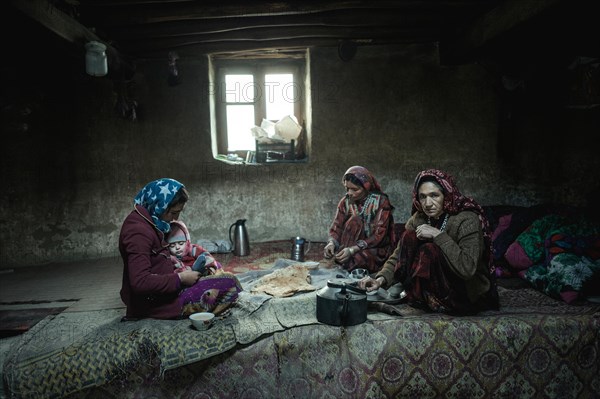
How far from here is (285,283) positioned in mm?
3494

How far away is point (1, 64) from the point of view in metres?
4.71

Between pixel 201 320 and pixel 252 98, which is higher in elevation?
pixel 252 98

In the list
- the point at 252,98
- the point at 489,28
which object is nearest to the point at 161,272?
the point at 252,98

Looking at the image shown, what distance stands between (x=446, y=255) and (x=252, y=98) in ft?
13.1

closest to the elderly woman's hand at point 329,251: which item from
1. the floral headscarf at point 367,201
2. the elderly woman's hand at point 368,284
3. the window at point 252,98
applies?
the floral headscarf at point 367,201

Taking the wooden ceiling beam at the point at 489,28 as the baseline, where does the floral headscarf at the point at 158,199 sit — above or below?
below

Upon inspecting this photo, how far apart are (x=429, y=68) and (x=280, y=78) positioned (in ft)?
6.87

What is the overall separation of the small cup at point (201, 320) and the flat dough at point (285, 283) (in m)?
0.74

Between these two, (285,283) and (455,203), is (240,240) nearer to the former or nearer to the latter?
(285,283)

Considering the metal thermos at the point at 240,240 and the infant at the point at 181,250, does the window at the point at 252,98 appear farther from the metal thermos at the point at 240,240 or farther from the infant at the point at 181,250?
the infant at the point at 181,250

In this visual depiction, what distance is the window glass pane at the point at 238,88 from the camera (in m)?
5.75

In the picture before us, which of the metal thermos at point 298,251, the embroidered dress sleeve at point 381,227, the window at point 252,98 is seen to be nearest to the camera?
the embroidered dress sleeve at point 381,227

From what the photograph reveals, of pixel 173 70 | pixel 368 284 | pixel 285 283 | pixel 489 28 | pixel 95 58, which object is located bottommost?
pixel 285 283

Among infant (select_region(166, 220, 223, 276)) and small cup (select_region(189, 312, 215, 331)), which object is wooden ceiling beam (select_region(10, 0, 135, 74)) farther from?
small cup (select_region(189, 312, 215, 331))
